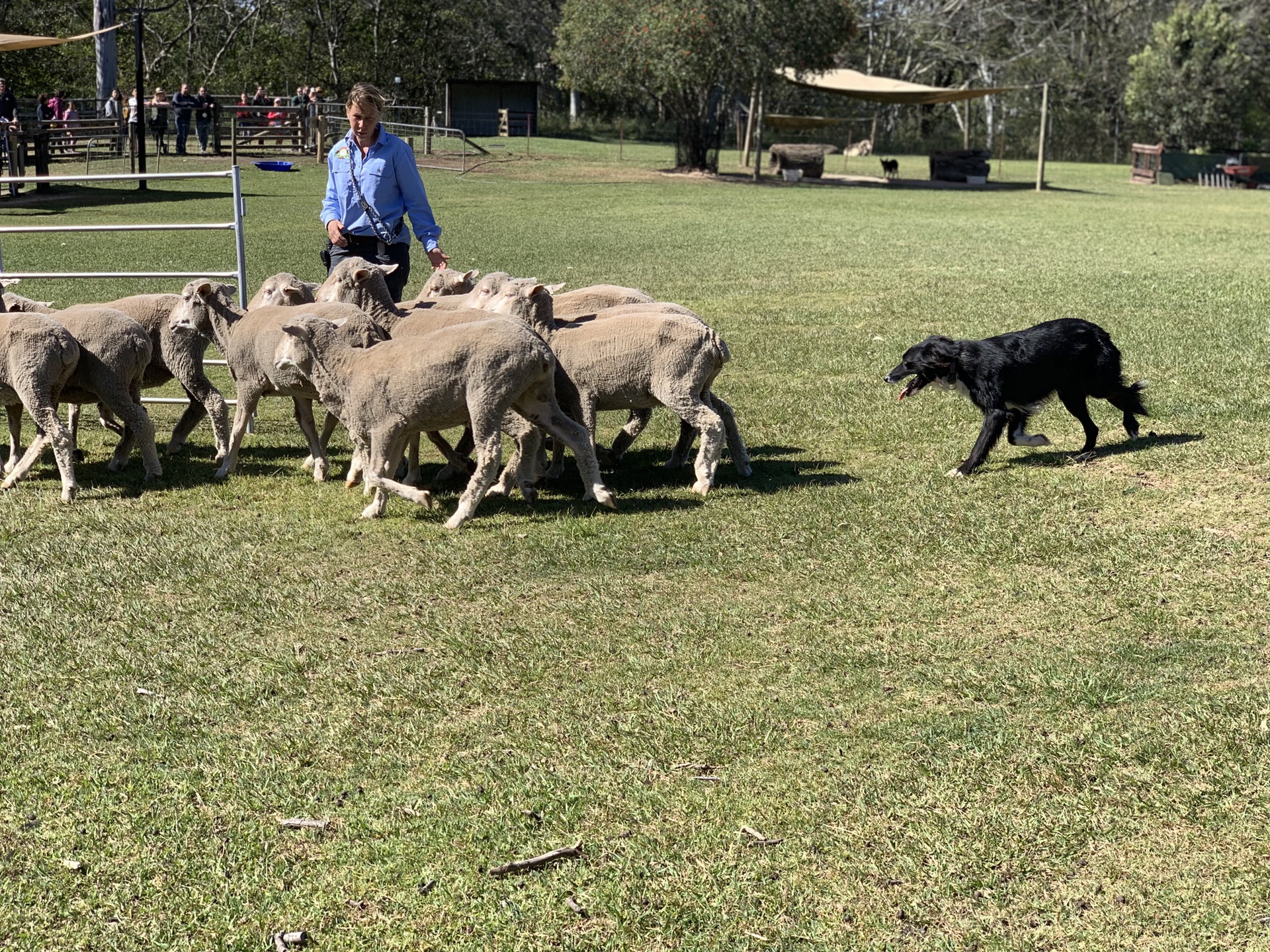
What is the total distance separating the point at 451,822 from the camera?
14.8 ft

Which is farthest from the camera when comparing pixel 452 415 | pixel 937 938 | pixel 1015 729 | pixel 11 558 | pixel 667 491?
pixel 667 491

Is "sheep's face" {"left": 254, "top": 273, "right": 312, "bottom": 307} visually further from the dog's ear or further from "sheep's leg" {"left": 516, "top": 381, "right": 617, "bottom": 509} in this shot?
the dog's ear

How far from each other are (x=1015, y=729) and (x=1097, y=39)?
2850 inches

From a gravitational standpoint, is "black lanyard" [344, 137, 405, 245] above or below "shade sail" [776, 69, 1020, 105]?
below

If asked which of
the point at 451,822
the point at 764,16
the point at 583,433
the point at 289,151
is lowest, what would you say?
the point at 451,822

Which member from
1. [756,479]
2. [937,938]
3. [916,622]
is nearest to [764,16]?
[756,479]

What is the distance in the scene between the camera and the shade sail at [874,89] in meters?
41.7

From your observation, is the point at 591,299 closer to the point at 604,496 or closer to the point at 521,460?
the point at 521,460

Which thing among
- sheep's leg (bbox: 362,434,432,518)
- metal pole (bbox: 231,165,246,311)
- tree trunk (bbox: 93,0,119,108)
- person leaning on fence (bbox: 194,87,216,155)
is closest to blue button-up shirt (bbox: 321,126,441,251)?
metal pole (bbox: 231,165,246,311)

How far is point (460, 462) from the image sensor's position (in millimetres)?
8539

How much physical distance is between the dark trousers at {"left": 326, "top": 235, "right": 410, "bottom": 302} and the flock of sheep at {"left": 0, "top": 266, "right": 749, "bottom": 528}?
1.86ft

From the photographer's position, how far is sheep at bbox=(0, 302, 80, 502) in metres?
7.99

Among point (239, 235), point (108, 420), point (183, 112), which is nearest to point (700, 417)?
point (239, 235)

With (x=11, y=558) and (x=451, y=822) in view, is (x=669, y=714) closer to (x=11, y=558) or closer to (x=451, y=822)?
(x=451, y=822)
